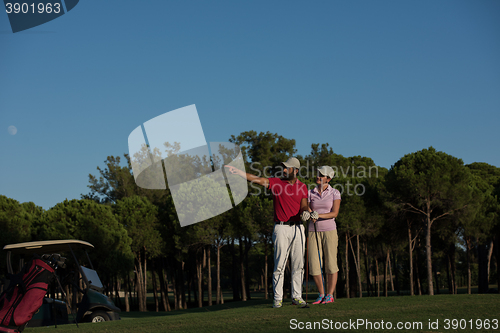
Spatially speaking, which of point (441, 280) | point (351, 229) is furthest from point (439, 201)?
point (441, 280)

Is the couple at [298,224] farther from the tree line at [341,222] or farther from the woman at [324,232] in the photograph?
the tree line at [341,222]

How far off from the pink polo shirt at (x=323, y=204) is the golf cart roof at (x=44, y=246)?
5.08 m

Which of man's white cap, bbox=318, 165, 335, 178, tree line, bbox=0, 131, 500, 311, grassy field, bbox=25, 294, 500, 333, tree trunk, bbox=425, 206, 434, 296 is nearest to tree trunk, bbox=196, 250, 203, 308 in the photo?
tree line, bbox=0, 131, 500, 311

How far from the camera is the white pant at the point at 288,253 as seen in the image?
625cm

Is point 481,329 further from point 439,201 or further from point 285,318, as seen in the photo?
point 439,201

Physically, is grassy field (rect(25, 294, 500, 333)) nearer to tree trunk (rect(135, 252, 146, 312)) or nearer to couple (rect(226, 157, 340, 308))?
couple (rect(226, 157, 340, 308))

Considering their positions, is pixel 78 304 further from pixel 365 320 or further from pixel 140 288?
pixel 140 288

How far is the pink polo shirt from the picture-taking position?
265 inches

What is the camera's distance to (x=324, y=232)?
269 inches

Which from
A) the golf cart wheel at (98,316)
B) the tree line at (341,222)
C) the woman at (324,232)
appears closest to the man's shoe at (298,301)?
the woman at (324,232)

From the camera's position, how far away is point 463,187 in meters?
24.0

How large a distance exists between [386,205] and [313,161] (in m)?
12.5

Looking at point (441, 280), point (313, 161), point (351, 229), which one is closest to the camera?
point (351, 229)

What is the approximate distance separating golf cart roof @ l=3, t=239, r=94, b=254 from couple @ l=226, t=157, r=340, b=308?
455 cm
